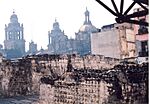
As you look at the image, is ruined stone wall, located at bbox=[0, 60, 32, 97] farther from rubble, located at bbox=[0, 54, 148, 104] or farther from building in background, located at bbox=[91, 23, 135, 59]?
building in background, located at bbox=[91, 23, 135, 59]

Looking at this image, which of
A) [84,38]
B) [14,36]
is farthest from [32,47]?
[84,38]

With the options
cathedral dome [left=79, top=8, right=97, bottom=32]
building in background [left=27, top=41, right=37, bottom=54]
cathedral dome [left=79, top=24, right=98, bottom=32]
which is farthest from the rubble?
building in background [left=27, top=41, right=37, bottom=54]

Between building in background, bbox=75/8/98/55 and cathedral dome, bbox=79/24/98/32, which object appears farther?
cathedral dome, bbox=79/24/98/32

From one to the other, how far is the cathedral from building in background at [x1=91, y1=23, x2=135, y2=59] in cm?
2678

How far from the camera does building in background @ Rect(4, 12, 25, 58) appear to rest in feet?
245

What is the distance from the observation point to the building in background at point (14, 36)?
74.7 meters

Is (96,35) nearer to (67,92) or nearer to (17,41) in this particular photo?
(67,92)

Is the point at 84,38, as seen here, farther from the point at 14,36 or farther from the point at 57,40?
the point at 14,36

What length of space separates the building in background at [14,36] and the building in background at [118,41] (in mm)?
37142

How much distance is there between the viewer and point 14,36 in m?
77.2

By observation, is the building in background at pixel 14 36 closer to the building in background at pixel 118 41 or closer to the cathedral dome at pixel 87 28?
the cathedral dome at pixel 87 28

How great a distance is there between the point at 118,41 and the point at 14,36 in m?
47.0

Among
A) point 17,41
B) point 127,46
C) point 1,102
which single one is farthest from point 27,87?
point 17,41

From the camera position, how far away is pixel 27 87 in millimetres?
21828
